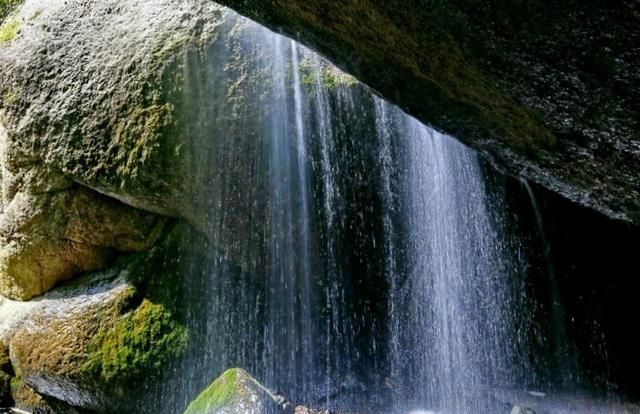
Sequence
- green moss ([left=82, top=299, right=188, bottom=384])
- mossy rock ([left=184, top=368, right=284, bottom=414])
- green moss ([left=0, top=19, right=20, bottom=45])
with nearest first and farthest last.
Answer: mossy rock ([left=184, top=368, right=284, bottom=414]), green moss ([left=82, top=299, right=188, bottom=384]), green moss ([left=0, top=19, right=20, bottom=45])

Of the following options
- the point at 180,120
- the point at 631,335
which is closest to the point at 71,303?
the point at 180,120

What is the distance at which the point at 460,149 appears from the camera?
646cm

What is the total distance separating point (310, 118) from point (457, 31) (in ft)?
12.1

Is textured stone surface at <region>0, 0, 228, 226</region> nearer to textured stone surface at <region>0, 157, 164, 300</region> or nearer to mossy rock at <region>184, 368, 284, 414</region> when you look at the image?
textured stone surface at <region>0, 157, 164, 300</region>

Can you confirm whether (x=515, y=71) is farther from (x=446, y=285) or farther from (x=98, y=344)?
(x=98, y=344)

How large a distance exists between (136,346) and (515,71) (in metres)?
5.95

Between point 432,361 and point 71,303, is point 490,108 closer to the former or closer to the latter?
point 432,361

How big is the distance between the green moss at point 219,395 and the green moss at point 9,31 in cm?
643

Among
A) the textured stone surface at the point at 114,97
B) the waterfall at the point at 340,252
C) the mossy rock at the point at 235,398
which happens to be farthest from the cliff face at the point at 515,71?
the mossy rock at the point at 235,398

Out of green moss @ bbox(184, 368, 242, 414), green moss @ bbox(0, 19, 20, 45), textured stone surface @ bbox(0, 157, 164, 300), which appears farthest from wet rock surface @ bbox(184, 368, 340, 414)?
green moss @ bbox(0, 19, 20, 45)

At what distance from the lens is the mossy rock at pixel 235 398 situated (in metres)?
5.15

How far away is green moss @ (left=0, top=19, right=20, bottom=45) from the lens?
8305mm

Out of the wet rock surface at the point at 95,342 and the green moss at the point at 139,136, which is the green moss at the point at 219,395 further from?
the green moss at the point at 139,136

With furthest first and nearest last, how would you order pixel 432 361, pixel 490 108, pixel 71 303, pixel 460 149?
1. pixel 71 303
2. pixel 432 361
3. pixel 460 149
4. pixel 490 108
